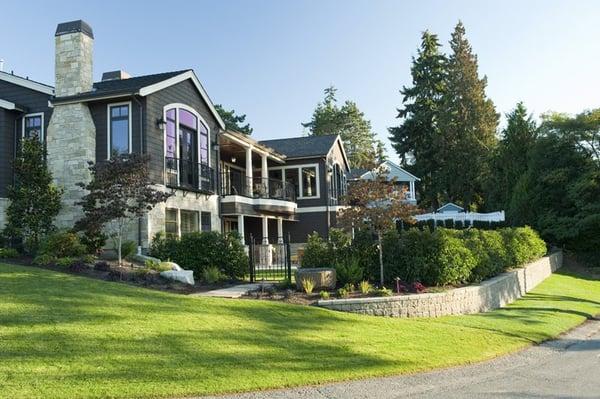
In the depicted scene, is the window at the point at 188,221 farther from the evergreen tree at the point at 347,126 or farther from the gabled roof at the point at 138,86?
the evergreen tree at the point at 347,126

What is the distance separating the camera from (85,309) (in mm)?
8930

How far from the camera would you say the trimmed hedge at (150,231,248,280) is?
1576 cm

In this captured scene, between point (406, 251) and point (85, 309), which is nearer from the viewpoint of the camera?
point (85, 309)

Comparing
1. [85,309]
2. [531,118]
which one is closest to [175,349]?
[85,309]

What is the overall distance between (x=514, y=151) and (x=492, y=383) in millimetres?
34078

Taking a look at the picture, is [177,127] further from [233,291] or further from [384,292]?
[384,292]

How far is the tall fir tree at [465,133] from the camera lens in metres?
51.0

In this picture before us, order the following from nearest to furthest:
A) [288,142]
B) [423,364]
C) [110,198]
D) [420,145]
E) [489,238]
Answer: [423,364]
[110,198]
[489,238]
[288,142]
[420,145]

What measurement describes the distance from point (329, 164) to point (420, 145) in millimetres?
26616

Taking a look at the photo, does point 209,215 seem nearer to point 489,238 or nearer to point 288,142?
point 489,238

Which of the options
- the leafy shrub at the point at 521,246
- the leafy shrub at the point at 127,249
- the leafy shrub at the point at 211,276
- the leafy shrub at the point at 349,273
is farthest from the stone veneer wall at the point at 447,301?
the leafy shrub at the point at 127,249

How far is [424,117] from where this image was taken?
5700cm

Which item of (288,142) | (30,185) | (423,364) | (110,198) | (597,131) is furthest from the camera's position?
(288,142)

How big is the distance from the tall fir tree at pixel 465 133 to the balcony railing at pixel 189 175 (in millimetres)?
34255
